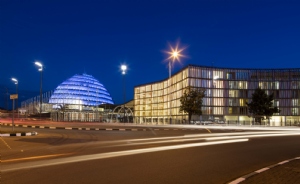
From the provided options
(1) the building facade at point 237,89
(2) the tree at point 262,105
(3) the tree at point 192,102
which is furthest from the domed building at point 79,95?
(2) the tree at point 262,105

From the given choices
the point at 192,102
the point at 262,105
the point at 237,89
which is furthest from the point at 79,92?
the point at 262,105

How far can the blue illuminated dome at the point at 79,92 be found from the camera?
116625 mm

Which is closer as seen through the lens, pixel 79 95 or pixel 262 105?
pixel 262 105

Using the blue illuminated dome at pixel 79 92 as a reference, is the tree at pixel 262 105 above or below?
below

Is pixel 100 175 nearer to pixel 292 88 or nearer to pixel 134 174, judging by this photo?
pixel 134 174

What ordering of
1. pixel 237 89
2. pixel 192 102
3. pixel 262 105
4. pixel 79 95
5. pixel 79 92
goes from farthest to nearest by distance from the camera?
pixel 79 92 → pixel 79 95 → pixel 237 89 → pixel 262 105 → pixel 192 102

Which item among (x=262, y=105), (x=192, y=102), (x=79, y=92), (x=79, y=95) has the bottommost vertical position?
(x=262, y=105)

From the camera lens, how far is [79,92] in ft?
389

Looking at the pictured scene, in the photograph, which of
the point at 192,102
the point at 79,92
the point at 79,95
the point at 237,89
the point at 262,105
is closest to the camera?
the point at 192,102

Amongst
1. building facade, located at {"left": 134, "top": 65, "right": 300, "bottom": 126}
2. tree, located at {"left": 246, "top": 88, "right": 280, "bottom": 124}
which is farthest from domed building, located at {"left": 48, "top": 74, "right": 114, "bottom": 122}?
tree, located at {"left": 246, "top": 88, "right": 280, "bottom": 124}

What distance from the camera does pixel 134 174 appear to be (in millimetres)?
8680

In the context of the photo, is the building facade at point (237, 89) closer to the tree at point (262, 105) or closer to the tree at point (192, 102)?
the tree at point (262, 105)

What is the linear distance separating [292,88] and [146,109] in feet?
157

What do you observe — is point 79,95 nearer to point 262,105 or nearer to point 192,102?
point 192,102
